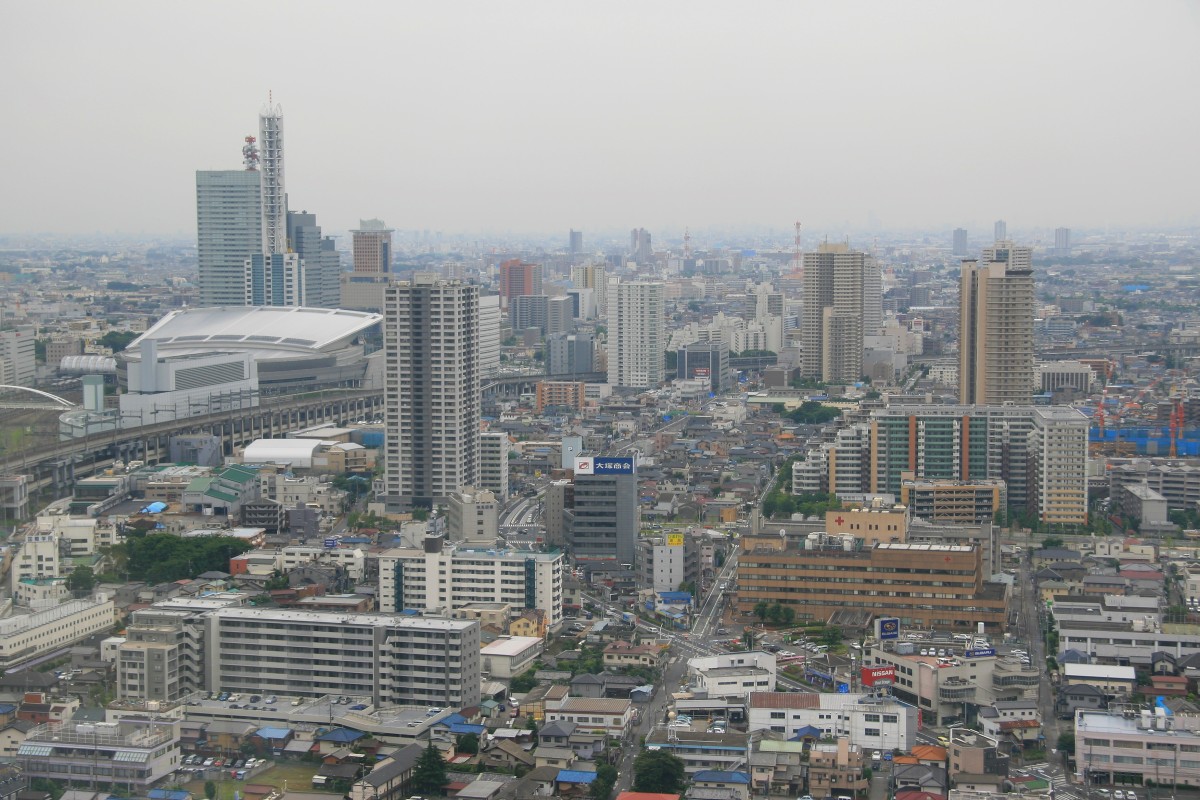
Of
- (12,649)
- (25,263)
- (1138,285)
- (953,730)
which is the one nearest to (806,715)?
(953,730)

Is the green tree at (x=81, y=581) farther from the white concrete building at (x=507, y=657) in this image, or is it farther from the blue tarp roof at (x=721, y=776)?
the blue tarp roof at (x=721, y=776)

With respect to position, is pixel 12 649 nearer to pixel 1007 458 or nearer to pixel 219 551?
pixel 219 551

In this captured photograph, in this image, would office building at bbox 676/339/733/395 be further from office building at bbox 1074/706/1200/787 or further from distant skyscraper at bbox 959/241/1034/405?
office building at bbox 1074/706/1200/787

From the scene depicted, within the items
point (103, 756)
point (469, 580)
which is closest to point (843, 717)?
point (469, 580)

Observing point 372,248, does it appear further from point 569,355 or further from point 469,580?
point 469,580

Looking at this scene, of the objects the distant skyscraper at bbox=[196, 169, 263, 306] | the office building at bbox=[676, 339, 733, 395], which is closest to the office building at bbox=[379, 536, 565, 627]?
the office building at bbox=[676, 339, 733, 395]

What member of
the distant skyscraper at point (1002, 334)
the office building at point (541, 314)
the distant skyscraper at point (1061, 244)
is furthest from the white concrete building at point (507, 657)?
the distant skyscraper at point (1061, 244)
